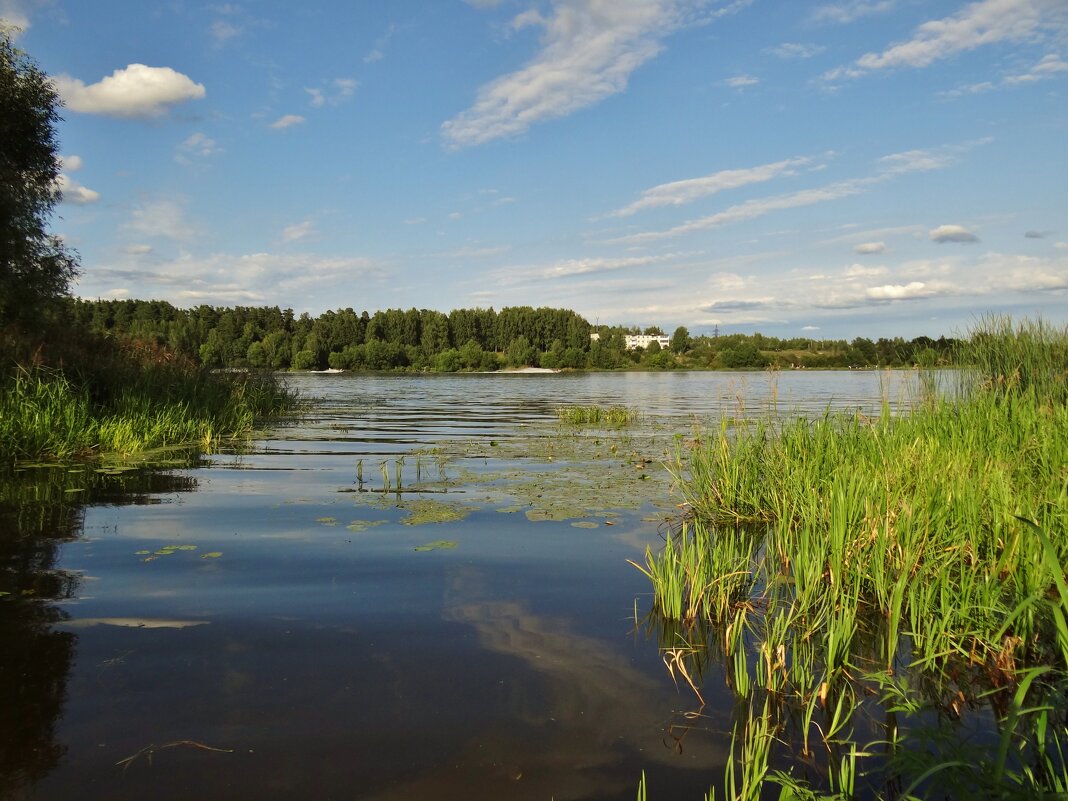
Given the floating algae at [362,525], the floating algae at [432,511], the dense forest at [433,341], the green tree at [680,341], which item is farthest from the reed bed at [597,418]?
the green tree at [680,341]

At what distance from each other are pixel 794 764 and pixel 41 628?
5.43 meters

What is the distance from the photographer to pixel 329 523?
30.5 ft

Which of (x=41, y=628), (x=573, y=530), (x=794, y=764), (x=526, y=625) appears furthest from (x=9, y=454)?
(x=794, y=764)

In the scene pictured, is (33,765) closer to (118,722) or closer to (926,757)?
(118,722)

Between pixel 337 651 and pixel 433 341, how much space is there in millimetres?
143028

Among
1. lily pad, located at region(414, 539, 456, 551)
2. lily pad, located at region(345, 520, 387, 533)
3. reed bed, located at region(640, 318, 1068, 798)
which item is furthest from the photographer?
lily pad, located at region(345, 520, 387, 533)

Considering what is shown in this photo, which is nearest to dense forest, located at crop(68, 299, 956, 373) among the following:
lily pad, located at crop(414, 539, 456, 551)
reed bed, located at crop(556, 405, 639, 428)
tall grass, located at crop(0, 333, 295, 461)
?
reed bed, located at crop(556, 405, 639, 428)

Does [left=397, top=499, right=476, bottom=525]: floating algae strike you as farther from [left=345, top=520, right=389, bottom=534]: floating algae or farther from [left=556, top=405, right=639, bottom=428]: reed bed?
[left=556, top=405, right=639, bottom=428]: reed bed

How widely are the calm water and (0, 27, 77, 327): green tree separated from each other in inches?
672

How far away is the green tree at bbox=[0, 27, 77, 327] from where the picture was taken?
23.8 m

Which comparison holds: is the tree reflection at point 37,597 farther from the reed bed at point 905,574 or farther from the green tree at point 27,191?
the green tree at point 27,191

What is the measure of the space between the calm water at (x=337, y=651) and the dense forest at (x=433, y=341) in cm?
8341

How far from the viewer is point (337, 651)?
16.9ft

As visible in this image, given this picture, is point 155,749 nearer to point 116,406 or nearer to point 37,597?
point 37,597
